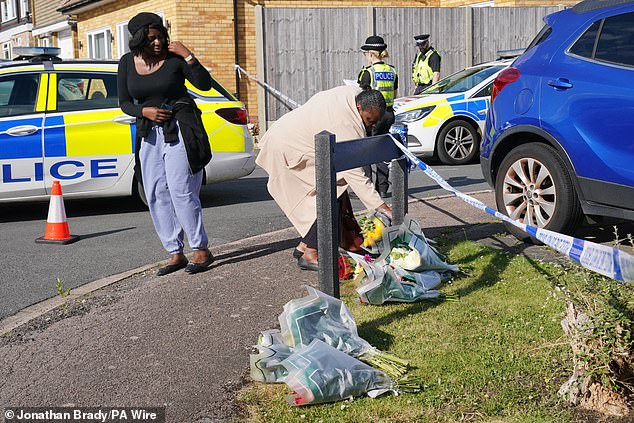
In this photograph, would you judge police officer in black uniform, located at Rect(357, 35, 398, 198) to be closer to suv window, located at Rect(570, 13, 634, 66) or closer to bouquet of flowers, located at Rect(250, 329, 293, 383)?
suv window, located at Rect(570, 13, 634, 66)

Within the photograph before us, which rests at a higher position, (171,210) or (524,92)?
(524,92)

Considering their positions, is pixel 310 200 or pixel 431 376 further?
pixel 310 200

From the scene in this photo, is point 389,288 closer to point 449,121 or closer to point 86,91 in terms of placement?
point 86,91

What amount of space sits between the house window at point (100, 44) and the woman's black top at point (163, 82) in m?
16.9

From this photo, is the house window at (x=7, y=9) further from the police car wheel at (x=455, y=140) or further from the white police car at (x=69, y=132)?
the white police car at (x=69, y=132)

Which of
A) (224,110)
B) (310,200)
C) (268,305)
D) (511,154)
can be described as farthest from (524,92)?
(224,110)

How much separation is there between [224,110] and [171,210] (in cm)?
314

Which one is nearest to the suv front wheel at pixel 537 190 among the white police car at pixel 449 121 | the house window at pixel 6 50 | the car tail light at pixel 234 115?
the car tail light at pixel 234 115

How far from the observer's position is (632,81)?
5676 mm

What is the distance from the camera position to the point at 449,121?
12898 millimetres

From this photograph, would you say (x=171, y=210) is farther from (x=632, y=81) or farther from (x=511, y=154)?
(x=632, y=81)

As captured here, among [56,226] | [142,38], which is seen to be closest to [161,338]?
[142,38]

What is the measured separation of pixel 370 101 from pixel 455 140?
7.55 metres

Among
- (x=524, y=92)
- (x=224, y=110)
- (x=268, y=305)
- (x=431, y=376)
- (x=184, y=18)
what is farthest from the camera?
(x=184, y=18)
